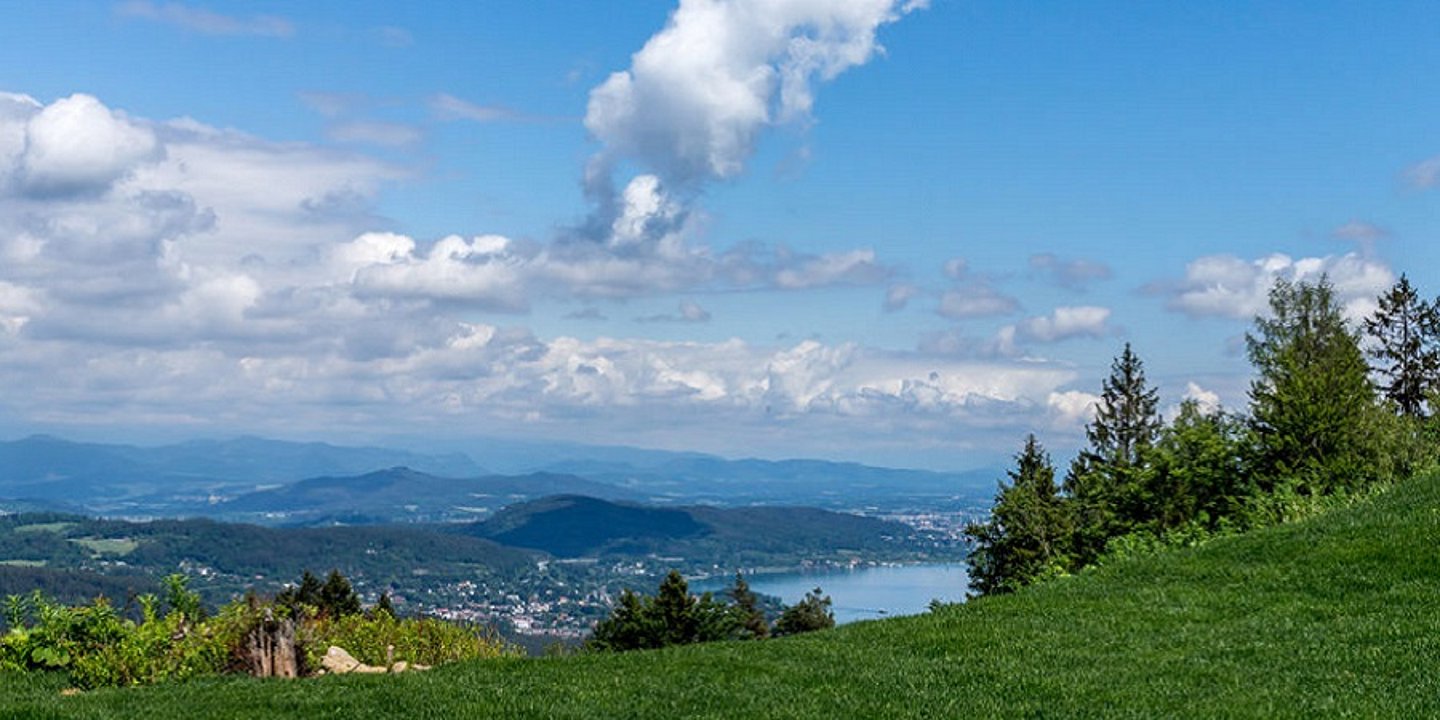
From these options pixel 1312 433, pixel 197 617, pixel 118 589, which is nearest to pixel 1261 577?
pixel 197 617

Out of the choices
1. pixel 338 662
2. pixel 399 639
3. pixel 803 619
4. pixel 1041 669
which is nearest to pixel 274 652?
pixel 338 662

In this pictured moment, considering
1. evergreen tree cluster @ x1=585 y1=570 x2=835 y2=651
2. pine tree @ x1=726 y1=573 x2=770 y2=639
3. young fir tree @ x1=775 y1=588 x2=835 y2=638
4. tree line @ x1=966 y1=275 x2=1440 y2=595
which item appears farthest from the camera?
young fir tree @ x1=775 y1=588 x2=835 y2=638

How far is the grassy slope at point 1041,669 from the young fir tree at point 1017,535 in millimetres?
41473

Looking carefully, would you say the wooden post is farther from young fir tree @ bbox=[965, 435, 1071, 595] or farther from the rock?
young fir tree @ bbox=[965, 435, 1071, 595]

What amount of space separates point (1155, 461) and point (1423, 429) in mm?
11186

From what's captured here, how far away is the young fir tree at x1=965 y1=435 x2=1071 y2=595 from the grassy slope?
41.5 m

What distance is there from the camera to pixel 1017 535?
229 ft

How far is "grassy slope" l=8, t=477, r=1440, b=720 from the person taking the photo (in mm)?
15250

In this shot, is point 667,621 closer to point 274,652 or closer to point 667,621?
point 667,621

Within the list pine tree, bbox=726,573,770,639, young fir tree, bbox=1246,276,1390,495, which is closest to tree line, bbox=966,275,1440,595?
young fir tree, bbox=1246,276,1390,495

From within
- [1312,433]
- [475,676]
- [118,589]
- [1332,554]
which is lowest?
[118,589]

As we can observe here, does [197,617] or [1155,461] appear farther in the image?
[1155,461]

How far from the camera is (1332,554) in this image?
23922 mm

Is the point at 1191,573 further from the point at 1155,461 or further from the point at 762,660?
the point at 1155,461
